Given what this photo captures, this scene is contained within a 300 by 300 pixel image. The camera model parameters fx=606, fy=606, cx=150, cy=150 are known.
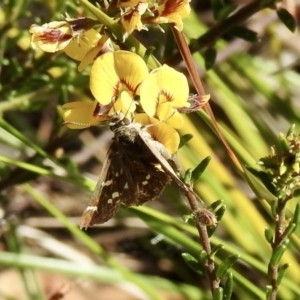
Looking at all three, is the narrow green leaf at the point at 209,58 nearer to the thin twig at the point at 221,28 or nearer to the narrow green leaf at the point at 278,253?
the thin twig at the point at 221,28

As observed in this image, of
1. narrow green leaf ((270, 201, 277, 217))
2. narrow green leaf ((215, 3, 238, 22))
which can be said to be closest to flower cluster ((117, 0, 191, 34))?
narrow green leaf ((270, 201, 277, 217))

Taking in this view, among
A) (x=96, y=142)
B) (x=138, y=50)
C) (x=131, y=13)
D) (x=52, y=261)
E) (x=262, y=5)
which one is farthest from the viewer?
(x=96, y=142)

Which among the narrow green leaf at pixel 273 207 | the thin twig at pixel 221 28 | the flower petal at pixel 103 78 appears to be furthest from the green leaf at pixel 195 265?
the thin twig at pixel 221 28

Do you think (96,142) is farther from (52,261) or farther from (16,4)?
(16,4)

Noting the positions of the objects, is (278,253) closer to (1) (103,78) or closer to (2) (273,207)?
(2) (273,207)

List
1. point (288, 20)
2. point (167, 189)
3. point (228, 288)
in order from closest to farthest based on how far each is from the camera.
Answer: point (228, 288), point (288, 20), point (167, 189)

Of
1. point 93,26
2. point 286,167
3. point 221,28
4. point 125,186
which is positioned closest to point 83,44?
point 93,26

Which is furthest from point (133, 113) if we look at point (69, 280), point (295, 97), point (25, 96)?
point (295, 97)

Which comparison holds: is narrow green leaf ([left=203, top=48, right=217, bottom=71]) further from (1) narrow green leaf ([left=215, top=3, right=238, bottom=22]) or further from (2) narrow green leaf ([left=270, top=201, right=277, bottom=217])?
(2) narrow green leaf ([left=270, top=201, right=277, bottom=217])
